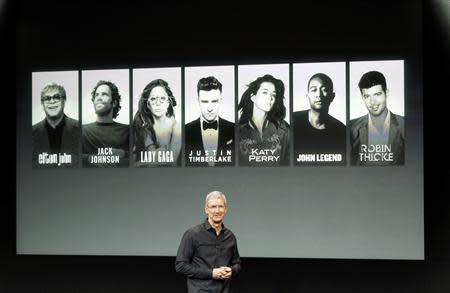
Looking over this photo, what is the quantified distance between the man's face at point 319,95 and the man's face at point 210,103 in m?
0.88

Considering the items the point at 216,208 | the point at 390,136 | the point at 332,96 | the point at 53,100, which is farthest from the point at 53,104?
the point at 216,208

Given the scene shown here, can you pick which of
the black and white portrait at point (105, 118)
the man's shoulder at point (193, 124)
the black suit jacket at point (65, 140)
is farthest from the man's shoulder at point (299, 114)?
the black suit jacket at point (65, 140)

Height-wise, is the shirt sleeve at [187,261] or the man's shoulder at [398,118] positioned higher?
the man's shoulder at [398,118]

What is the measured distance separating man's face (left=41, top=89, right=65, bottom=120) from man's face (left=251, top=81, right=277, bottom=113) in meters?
1.99

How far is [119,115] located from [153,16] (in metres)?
1.05

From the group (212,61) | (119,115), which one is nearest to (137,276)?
(119,115)

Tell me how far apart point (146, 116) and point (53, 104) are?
100 cm

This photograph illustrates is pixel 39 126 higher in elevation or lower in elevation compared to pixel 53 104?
lower

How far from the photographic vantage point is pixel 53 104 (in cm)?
735

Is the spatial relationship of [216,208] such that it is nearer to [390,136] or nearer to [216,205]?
[216,205]

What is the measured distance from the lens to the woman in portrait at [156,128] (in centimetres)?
710

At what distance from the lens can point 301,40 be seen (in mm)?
6953

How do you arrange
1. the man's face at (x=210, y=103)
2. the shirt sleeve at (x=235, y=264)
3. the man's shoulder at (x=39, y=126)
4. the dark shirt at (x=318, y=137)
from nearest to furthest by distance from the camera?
the shirt sleeve at (x=235, y=264) < the dark shirt at (x=318, y=137) < the man's face at (x=210, y=103) < the man's shoulder at (x=39, y=126)

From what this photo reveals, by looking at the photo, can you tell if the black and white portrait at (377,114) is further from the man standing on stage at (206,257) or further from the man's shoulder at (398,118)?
the man standing on stage at (206,257)
